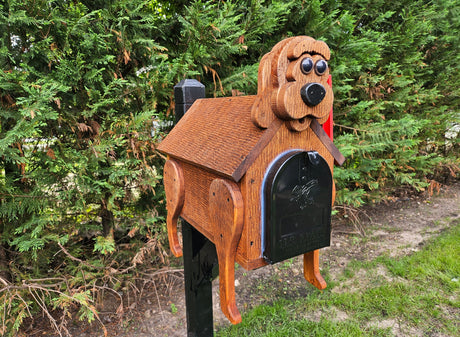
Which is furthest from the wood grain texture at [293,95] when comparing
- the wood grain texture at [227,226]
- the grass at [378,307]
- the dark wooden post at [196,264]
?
the grass at [378,307]

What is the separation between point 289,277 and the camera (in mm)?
3131

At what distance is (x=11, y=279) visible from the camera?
2416 mm

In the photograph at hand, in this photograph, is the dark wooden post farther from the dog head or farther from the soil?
the soil

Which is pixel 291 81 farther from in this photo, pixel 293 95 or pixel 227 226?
pixel 227 226

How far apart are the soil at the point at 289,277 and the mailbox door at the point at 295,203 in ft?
6.17

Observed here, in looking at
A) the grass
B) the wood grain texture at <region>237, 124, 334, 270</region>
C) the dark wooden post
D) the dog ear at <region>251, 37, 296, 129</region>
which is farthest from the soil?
the dog ear at <region>251, 37, 296, 129</region>

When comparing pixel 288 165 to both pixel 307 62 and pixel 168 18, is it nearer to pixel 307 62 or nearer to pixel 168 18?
pixel 307 62

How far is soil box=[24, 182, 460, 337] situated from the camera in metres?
2.47

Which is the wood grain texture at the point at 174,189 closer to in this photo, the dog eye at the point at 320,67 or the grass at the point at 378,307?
the dog eye at the point at 320,67

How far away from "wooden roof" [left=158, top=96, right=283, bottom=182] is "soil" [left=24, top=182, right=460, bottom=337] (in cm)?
175

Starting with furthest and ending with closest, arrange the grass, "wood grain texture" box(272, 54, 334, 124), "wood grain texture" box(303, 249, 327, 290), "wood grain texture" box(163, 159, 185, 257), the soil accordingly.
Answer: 1. the soil
2. the grass
3. "wood grain texture" box(163, 159, 185, 257)
4. "wood grain texture" box(303, 249, 327, 290)
5. "wood grain texture" box(272, 54, 334, 124)

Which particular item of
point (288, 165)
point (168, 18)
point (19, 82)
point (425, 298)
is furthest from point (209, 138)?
point (425, 298)

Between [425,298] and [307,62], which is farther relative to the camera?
[425,298]

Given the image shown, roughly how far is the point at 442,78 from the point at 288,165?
17.8ft
